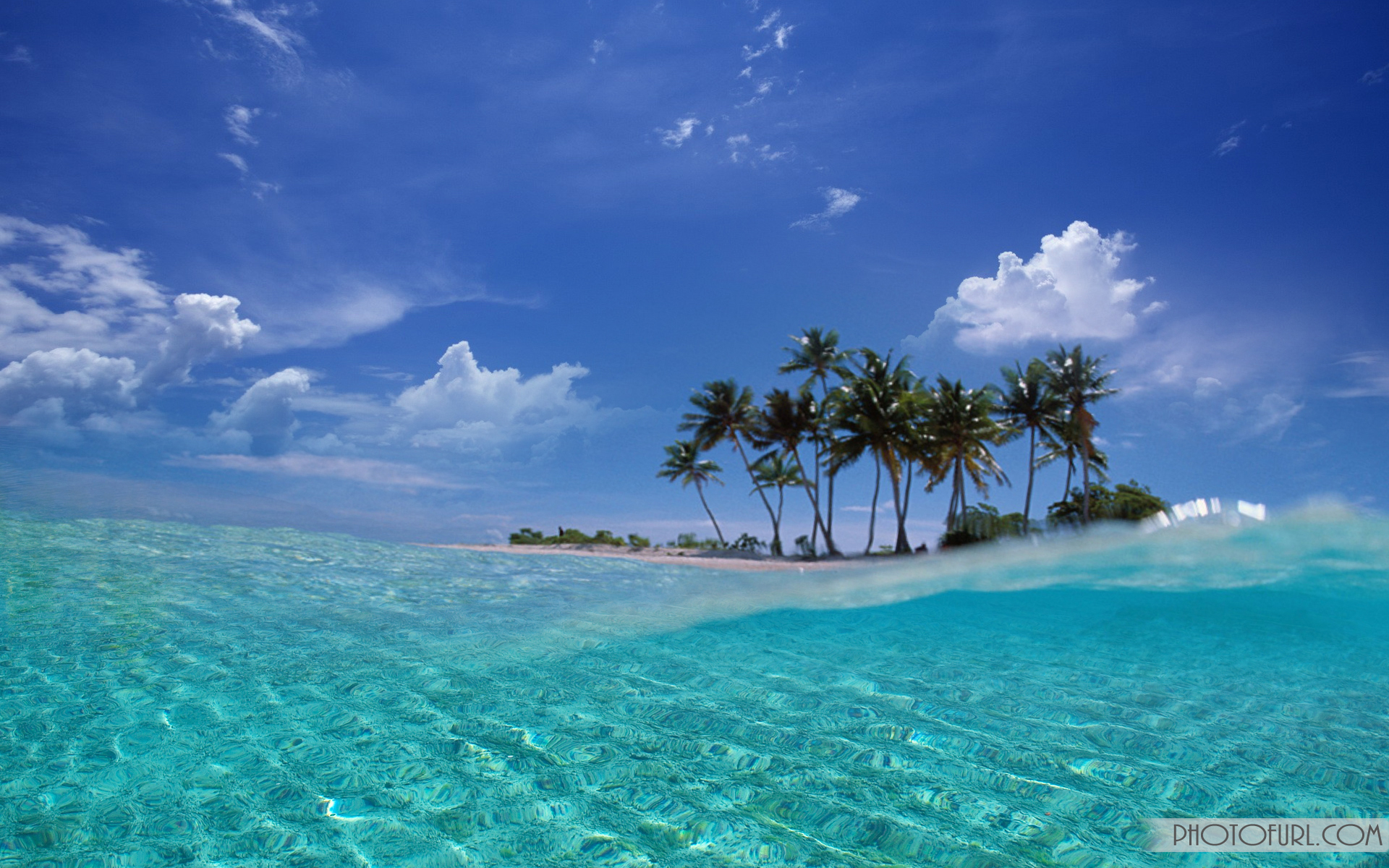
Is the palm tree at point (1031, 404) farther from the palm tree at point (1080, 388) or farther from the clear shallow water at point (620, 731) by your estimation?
the clear shallow water at point (620, 731)

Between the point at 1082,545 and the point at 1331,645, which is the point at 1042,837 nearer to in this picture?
the point at 1331,645

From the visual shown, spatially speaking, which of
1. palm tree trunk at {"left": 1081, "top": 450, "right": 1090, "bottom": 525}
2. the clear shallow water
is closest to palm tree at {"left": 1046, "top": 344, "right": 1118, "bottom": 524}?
palm tree trunk at {"left": 1081, "top": 450, "right": 1090, "bottom": 525}

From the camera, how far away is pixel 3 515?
16750 millimetres

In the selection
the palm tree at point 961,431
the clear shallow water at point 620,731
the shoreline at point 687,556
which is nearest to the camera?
the clear shallow water at point 620,731

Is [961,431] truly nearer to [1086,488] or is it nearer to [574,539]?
[1086,488]

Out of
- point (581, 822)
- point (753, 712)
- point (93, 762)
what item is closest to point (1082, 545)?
point (753, 712)

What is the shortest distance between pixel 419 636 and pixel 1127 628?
10793 millimetres

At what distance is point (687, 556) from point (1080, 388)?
22.6m

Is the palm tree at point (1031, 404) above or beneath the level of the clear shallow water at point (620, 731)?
above

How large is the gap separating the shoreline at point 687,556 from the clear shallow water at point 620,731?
14.0 metres

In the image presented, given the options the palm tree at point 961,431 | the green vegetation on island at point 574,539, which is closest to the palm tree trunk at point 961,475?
the palm tree at point 961,431

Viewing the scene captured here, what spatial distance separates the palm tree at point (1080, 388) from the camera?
1377 inches

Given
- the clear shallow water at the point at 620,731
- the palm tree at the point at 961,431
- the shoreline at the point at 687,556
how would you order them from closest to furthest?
the clear shallow water at the point at 620,731, the shoreline at the point at 687,556, the palm tree at the point at 961,431

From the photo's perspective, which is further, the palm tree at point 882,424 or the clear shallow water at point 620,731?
the palm tree at point 882,424
